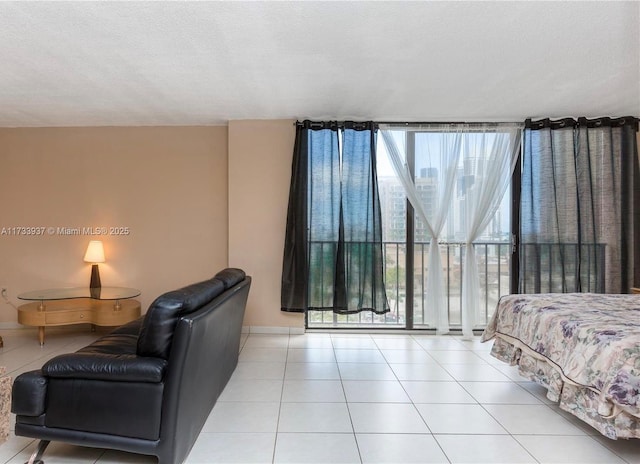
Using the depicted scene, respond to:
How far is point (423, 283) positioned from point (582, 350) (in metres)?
2.51

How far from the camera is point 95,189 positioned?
4.73 m

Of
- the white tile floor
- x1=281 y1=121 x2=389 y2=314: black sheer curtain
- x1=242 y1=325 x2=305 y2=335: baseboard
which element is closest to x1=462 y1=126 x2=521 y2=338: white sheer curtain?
the white tile floor

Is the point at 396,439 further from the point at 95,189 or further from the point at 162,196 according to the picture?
the point at 95,189

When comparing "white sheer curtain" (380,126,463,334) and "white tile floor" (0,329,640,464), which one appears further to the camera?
"white sheer curtain" (380,126,463,334)

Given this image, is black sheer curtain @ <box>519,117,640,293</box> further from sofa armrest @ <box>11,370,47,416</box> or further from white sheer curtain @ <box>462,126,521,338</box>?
sofa armrest @ <box>11,370,47,416</box>

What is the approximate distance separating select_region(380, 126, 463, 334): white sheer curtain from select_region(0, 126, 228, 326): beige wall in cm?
207

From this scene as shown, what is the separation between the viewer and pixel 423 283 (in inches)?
188

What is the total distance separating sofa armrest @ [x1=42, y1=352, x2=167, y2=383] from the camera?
1.89m

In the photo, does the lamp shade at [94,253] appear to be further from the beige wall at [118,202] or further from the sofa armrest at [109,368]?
the sofa armrest at [109,368]

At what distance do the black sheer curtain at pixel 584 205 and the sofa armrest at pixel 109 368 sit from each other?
13.0ft

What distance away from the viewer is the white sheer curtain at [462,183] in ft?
14.7

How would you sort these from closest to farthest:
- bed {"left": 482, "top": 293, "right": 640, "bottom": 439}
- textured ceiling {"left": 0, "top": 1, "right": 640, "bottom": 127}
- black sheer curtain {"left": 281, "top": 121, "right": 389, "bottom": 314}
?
1. bed {"left": 482, "top": 293, "right": 640, "bottom": 439}
2. textured ceiling {"left": 0, "top": 1, "right": 640, "bottom": 127}
3. black sheer curtain {"left": 281, "top": 121, "right": 389, "bottom": 314}

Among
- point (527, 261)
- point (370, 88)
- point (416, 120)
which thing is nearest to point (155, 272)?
point (370, 88)

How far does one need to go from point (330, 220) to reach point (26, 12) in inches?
120
